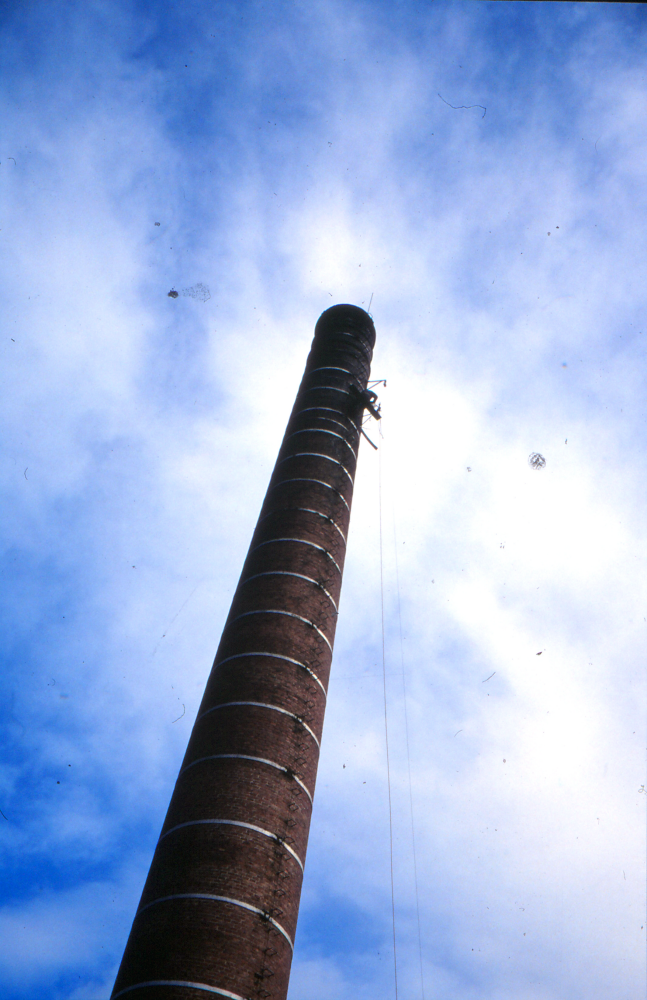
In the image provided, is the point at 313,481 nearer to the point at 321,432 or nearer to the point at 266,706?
the point at 321,432

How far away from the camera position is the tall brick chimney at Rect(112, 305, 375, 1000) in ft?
45.9

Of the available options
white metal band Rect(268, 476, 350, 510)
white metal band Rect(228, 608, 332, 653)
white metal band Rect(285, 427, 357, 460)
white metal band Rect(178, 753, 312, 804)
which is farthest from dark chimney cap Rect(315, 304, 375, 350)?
white metal band Rect(178, 753, 312, 804)

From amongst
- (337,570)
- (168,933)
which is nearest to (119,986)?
(168,933)

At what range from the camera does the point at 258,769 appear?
16.5m

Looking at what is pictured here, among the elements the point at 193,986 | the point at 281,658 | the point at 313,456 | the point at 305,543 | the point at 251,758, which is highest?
the point at 313,456

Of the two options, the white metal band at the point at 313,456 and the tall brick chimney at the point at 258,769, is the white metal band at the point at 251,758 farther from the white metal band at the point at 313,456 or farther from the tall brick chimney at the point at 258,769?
the white metal band at the point at 313,456

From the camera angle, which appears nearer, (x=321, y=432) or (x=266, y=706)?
(x=266, y=706)

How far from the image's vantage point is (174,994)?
43.3ft

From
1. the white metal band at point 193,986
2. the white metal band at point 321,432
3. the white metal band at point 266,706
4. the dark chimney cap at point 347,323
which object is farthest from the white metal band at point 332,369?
the white metal band at point 193,986

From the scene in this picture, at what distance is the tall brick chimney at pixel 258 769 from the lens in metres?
14.0

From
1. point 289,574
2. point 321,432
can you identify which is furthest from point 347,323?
point 289,574

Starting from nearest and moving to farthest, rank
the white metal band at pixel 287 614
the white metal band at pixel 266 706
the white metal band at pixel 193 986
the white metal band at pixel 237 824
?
the white metal band at pixel 193 986
the white metal band at pixel 237 824
the white metal band at pixel 266 706
the white metal band at pixel 287 614

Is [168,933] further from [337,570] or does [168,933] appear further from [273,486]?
[273,486]

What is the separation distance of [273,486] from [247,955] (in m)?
14.0
